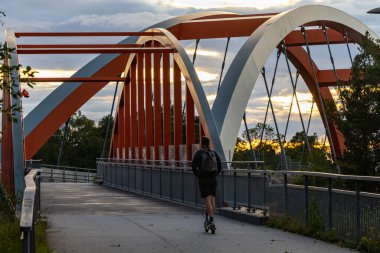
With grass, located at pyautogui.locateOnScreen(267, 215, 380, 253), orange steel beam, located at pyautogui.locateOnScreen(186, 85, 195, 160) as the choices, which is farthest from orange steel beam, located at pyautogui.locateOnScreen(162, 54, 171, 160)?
grass, located at pyautogui.locateOnScreen(267, 215, 380, 253)

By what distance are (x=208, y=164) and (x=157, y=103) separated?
21.0 meters

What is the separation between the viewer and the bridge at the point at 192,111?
1527 cm

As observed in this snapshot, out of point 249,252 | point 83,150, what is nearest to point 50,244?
point 249,252

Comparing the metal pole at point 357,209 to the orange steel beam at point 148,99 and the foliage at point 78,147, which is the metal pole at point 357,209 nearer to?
the orange steel beam at point 148,99

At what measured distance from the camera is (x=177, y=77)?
3186cm

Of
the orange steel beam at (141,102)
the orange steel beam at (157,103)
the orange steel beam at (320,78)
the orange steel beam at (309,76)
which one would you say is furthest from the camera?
the orange steel beam at (309,76)

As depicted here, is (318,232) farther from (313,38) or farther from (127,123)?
(127,123)

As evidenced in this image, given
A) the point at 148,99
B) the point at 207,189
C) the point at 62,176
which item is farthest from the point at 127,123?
the point at 207,189

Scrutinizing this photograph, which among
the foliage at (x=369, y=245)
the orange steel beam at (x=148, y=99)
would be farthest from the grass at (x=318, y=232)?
the orange steel beam at (x=148, y=99)

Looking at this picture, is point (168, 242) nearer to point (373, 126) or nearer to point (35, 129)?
point (35, 129)

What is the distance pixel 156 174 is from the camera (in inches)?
1106

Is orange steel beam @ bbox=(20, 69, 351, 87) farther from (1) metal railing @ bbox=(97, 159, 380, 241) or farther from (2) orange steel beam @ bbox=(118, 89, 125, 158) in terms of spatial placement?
(1) metal railing @ bbox=(97, 159, 380, 241)

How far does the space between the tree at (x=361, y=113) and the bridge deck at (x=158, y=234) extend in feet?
79.8

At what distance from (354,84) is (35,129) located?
639 inches
